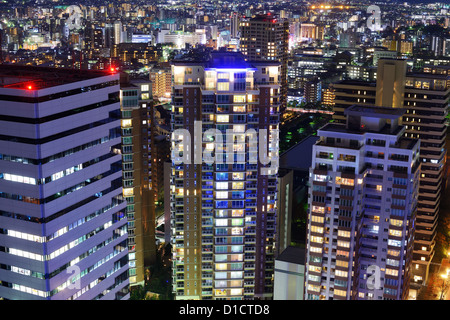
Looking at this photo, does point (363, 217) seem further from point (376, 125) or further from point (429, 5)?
point (429, 5)

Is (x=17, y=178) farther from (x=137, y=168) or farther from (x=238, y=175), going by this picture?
(x=137, y=168)

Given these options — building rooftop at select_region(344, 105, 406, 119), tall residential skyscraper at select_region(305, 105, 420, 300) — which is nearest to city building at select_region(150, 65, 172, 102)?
building rooftop at select_region(344, 105, 406, 119)

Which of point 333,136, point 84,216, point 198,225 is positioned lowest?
point 198,225

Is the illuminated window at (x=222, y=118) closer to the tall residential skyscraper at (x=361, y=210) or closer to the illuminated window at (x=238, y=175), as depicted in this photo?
the illuminated window at (x=238, y=175)

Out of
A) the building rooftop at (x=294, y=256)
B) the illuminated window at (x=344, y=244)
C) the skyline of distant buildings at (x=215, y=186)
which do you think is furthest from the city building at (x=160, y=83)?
the illuminated window at (x=344, y=244)

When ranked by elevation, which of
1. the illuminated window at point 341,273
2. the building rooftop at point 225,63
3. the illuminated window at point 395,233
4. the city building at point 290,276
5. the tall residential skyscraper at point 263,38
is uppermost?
the tall residential skyscraper at point 263,38

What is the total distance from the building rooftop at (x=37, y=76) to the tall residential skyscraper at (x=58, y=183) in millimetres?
13

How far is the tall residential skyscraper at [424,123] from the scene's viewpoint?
13750mm

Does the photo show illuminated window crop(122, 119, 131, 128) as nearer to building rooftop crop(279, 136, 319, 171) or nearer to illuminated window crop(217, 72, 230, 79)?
illuminated window crop(217, 72, 230, 79)

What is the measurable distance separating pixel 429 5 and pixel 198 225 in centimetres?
5093

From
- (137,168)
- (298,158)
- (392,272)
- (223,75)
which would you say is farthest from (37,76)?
(298,158)

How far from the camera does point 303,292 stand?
10.8m

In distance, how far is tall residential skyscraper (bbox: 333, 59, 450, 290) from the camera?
13750 millimetres
